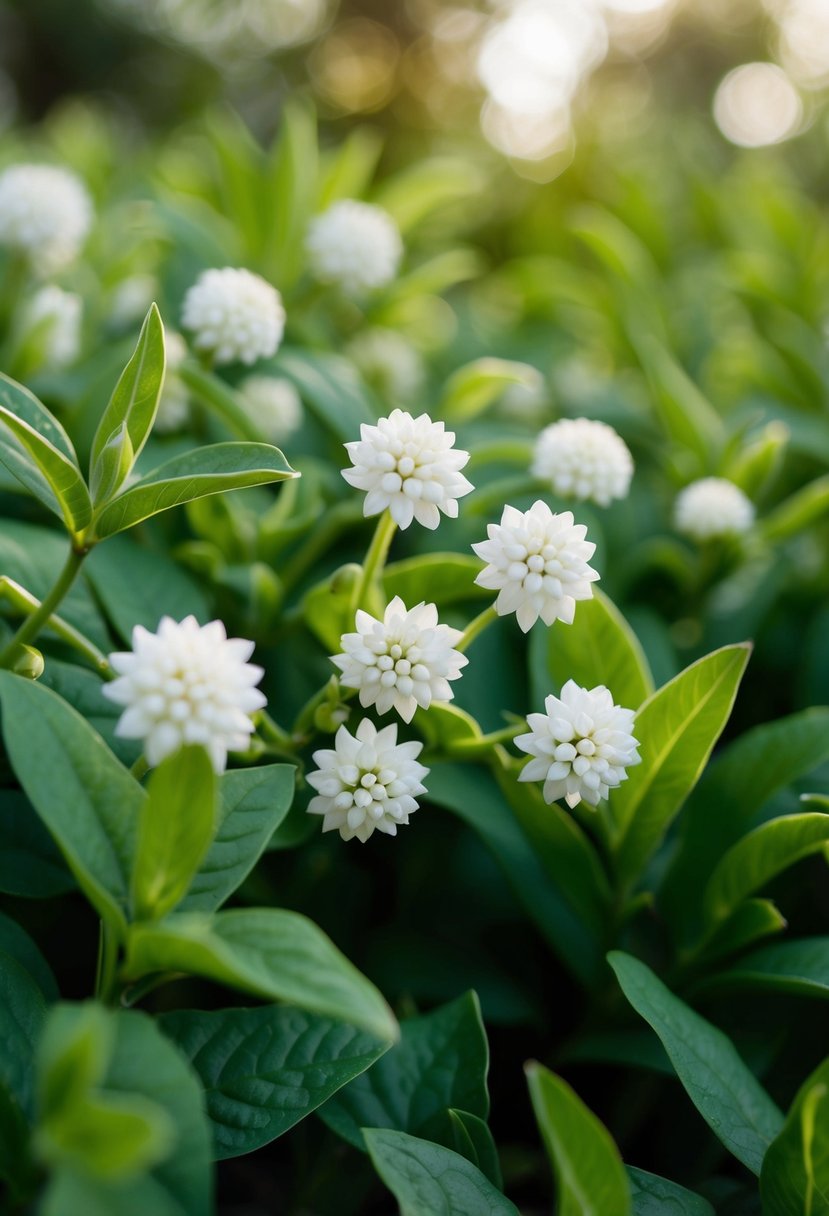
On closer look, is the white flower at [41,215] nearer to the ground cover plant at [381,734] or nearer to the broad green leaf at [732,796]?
the ground cover plant at [381,734]

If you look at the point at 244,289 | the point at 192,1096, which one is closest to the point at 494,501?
the point at 244,289

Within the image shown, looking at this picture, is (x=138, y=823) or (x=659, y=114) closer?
(x=138, y=823)

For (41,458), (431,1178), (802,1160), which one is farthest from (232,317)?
(802,1160)

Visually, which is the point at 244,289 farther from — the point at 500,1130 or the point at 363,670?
the point at 500,1130

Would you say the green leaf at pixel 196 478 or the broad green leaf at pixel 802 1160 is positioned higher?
the green leaf at pixel 196 478

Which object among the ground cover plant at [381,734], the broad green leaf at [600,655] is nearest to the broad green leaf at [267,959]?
the ground cover plant at [381,734]

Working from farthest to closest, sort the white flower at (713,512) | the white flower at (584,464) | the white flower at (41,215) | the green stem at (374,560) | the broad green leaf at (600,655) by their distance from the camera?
the white flower at (41,215) → the white flower at (713,512) → the white flower at (584,464) → the broad green leaf at (600,655) → the green stem at (374,560)
